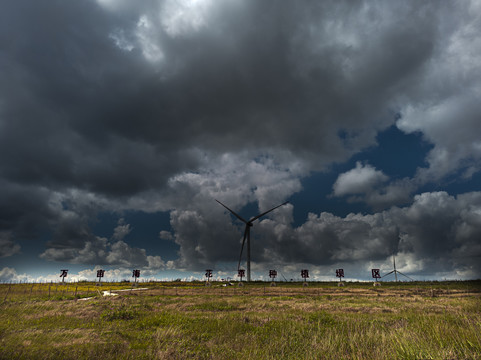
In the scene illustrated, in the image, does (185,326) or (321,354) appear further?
(185,326)

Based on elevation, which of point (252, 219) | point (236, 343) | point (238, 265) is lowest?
point (236, 343)

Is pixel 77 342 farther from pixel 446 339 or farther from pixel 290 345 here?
pixel 446 339

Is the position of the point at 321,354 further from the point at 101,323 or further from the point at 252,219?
the point at 252,219

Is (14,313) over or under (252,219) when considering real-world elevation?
under

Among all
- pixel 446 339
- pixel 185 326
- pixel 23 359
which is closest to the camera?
pixel 23 359

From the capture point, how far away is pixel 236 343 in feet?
57.7

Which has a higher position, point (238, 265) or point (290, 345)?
point (238, 265)

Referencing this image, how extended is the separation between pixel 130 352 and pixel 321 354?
9232 mm

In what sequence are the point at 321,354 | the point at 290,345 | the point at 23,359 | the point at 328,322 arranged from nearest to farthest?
the point at 23,359
the point at 321,354
the point at 290,345
the point at 328,322

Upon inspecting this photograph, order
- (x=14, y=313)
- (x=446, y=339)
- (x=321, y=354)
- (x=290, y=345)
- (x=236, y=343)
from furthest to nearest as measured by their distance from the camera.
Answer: (x=14, y=313), (x=236, y=343), (x=290, y=345), (x=446, y=339), (x=321, y=354)

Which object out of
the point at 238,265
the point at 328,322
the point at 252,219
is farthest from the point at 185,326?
the point at 238,265

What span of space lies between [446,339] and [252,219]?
125540mm

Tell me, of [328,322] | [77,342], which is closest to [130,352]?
A: [77,342]

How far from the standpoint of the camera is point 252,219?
5497 inches
